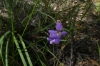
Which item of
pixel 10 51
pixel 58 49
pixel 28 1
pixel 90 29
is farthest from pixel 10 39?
pixel 90 29

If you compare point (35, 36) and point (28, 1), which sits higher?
point (28, 1)

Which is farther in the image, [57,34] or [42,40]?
[42,40]

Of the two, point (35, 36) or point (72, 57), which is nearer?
point (72, 57)

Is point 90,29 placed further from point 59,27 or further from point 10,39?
point 59,27

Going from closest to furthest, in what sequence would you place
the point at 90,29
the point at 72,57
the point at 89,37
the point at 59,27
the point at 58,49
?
the point at 59,27 < the point at 72,57 < the point at 58,49 < the point at 89,37 < the point at 90,29

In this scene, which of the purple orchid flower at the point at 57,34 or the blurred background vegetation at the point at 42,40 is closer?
the purple orchid flower at the point at 57,34

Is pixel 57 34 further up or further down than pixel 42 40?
further up

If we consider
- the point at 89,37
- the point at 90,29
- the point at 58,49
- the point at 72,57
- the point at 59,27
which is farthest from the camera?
the point at 90,29

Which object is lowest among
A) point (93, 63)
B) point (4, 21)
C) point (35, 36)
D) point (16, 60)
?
point (93, 63)

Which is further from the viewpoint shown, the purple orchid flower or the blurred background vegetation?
the blurred background vegetation

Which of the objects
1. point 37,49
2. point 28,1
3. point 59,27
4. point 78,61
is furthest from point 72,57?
point 28,1
